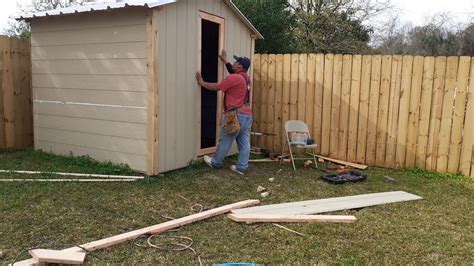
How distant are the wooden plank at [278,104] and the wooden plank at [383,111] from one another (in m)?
1.72

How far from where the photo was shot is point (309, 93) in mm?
7211

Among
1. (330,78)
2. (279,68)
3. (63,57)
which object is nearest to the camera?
(63,57)

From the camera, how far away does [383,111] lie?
6672mm

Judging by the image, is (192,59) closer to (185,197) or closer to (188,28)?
(188,28)

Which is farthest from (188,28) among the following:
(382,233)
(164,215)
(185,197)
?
(382,233)

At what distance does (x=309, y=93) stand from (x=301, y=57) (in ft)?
2.14

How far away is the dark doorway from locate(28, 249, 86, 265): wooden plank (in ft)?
13.7

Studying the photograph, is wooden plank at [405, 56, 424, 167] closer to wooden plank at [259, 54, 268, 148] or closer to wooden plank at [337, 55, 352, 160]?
wooden plank at [337, 55, 352, 160]

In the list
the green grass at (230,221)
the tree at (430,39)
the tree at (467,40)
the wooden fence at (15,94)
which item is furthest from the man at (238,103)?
the tree at (467,40)

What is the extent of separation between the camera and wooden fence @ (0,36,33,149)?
692 cm

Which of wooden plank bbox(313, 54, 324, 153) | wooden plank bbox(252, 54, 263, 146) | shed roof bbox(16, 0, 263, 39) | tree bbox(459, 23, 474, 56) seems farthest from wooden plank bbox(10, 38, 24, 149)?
tree bbox(459, 23, 474, 56)

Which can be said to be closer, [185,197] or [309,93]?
[185,197]

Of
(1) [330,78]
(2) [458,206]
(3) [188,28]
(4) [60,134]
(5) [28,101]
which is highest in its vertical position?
(3) [188,28]

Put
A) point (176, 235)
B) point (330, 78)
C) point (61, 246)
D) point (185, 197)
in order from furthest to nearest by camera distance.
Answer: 1. point (330, 78)
2. point (185, 197)
3. point (176, 235)
4. point (61, 246)
